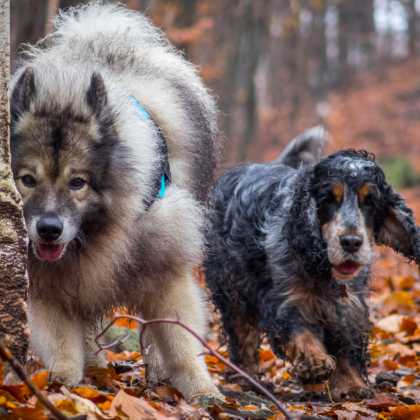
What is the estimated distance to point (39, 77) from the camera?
3113 millimetres

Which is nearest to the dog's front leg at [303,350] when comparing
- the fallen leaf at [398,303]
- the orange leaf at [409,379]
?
the orange leaf at [409,379]

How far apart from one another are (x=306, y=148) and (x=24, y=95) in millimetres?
3337

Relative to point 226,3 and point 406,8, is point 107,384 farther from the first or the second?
point 406,8

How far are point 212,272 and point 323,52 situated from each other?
28.9 meters

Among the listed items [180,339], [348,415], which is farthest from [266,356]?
[348,415]

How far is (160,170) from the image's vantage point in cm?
356

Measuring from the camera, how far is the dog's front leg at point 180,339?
352cm

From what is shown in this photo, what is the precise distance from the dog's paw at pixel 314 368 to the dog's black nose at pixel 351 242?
0.81 meters

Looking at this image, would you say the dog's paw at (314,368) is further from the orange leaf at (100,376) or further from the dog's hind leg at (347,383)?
the orange leaf at (100,376)

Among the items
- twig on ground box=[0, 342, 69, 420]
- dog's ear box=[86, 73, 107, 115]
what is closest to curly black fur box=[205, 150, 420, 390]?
dog's ear box=[86, 73, 107, 115]

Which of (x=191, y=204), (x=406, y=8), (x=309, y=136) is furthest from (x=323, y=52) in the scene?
(x=191, y=204)

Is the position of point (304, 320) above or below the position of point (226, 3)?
below

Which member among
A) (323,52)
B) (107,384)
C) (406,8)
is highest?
(406,8)

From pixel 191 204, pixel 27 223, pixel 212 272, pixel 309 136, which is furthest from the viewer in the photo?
pixel 309 136
